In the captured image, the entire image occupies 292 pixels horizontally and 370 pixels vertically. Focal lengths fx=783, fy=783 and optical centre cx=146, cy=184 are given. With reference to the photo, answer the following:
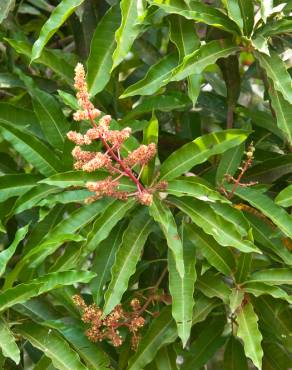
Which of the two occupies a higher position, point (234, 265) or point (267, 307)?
point (234, 265)

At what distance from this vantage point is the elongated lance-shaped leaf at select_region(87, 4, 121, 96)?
1611 millimetres

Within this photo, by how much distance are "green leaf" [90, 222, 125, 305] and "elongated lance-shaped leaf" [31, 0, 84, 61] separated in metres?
0.41

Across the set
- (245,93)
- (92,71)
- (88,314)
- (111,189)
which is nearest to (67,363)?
(88,314)

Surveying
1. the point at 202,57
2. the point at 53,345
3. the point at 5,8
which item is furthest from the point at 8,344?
the point at 5,8

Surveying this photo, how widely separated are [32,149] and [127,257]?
1.07 ft

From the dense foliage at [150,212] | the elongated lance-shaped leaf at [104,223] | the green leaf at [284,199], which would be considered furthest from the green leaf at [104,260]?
the green leaf at [284,199]

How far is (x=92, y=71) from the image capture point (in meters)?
1.62

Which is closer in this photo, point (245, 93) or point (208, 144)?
point (208, 144)

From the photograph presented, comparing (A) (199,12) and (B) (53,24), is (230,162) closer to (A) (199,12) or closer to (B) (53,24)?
(A) (199,12)

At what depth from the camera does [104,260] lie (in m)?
1.64

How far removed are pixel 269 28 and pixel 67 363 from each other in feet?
2.60

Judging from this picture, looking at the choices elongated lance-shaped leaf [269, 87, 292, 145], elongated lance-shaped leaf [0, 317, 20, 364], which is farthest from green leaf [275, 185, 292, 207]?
elongated lance-shaped leaf [0, 317, 20, 364]

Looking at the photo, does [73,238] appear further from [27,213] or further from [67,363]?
[27,213]

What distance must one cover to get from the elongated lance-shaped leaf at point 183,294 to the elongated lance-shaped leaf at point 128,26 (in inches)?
16.2
